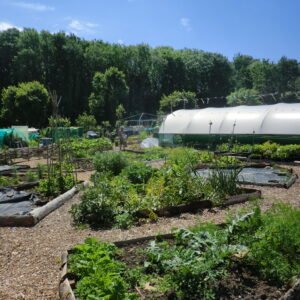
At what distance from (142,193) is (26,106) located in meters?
30.8

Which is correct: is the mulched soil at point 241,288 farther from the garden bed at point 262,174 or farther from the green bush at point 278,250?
the garden bed at point 262,174

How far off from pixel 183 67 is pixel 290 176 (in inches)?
2238

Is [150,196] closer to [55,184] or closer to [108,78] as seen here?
[55,184]

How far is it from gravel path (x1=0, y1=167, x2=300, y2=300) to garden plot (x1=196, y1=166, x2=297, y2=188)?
5.08 ft

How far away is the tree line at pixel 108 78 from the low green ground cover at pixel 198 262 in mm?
25185

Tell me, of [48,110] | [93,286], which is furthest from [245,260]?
[48,110]

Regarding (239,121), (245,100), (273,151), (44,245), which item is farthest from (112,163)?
(245,100)

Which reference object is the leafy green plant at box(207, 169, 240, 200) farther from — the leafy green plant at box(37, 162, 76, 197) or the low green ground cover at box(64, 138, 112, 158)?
the low green ground cover at box(64, 138, 112, 158)

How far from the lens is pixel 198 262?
3.60 m

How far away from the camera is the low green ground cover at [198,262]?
346 centimetres

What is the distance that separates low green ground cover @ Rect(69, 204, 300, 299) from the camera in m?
3.46

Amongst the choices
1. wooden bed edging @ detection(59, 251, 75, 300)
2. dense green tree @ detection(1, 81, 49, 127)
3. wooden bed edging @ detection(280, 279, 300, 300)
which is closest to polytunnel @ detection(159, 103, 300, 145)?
wooden bed edging @ detection(59, 251, 75, 300)

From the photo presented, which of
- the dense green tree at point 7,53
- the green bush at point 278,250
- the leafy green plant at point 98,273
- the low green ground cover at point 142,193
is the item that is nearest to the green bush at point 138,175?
the low green ground cover at point 142,193

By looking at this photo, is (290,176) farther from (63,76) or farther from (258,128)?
(63,76)
